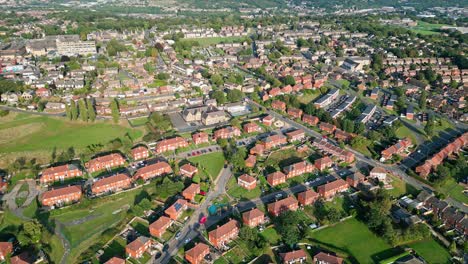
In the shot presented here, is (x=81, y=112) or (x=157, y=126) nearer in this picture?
(x=157, y=126)

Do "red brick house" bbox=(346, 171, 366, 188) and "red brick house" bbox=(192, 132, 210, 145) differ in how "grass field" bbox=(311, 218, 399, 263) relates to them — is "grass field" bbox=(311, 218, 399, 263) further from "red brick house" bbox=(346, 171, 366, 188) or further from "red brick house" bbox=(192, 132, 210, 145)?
"red brick house" bbox=(192, 132, 210, 145)

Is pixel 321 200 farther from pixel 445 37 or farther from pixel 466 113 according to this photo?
pixel 445 37

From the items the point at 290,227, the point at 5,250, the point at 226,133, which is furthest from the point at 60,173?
the point at 290,227

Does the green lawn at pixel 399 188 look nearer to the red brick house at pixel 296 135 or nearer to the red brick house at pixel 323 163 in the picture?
the red brick house at pixel 323 163

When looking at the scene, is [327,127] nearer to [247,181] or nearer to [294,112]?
[294,112]

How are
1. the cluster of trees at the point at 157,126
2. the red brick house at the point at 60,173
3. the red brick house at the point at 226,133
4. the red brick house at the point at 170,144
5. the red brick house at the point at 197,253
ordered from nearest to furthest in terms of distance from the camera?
the red brick house at the point at 197,253
the red brick house at the point at 60,173
the red brick house at the point at 170,144
the cluster of trees at the point at 157,126
the red brick house at the point at 226,133

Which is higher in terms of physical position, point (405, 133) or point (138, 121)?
point (138, 121)

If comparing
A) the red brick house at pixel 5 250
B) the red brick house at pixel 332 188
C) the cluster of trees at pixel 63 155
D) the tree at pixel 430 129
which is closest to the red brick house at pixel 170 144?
the cluster of trees at pixel 63 155

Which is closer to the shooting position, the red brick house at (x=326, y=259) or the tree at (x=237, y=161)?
the red brick house at (x=326, y=259)
